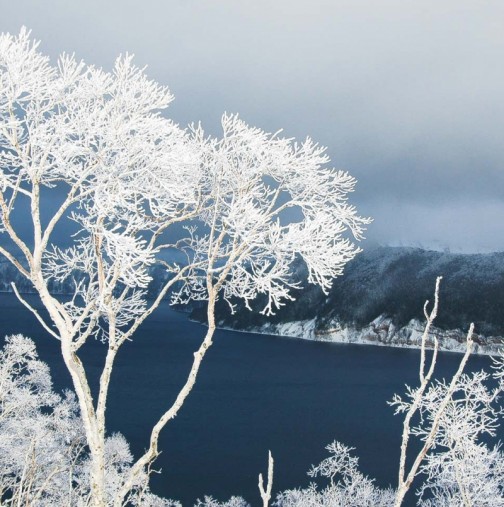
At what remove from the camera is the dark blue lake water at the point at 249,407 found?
192 feet

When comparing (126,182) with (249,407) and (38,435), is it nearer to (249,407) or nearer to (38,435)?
(38,435)

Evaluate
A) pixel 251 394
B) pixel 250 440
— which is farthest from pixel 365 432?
pixel 251 394

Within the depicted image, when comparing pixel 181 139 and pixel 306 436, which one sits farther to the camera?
pixel 306 436

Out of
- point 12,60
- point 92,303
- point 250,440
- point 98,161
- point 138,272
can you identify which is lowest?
point 250,440

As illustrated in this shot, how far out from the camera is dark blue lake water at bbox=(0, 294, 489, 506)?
58.6 meters

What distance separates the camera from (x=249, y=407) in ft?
297

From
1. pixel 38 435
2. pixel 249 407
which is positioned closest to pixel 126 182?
pixel 38 435

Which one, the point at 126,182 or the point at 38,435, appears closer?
the point at 126,182

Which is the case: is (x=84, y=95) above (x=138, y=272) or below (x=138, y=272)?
above

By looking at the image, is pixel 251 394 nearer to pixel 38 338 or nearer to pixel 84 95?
pixel 38 338

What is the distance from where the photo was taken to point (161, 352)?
5472 inches

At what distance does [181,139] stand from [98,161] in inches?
43.8

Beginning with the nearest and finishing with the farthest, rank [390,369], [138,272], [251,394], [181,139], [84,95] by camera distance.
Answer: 1. [138,272]
2. [84,95]
3. [181,139]
4. [251,394]
5. [390,369]

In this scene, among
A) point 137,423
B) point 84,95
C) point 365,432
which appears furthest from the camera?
point 365,432
